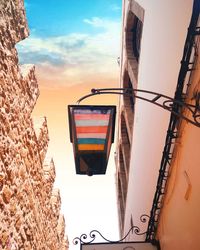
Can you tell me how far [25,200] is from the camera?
3.75 meters

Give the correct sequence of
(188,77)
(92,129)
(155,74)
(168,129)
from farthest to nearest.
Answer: (155,74)
(168,129)
(92,129)
(188,77)

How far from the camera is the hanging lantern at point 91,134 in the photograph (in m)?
3.07

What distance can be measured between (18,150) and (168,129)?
190 centimetres

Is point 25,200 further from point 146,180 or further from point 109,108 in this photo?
point 146,180

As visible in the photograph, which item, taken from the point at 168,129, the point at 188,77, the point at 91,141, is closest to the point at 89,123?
the point at 91,141

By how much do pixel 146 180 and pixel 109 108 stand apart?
139 inches

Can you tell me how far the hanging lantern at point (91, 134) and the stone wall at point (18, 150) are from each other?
28.9 inches

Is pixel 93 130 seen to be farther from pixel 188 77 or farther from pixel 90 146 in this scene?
pixel 188 77

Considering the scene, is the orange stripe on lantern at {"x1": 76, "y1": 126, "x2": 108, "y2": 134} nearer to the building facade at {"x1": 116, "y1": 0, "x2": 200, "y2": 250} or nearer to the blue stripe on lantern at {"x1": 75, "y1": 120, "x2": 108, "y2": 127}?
the blue stripe on lantern at {"x1": 75, "y1": 120, "x2": 108, "y2": 127}

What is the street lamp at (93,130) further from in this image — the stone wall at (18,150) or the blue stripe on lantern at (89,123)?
the stone wall at (18,150)

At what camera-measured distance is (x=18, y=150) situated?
353cm

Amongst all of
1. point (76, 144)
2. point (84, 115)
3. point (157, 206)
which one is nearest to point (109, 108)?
point (84, 115)

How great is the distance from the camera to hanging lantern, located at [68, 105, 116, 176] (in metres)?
3.07

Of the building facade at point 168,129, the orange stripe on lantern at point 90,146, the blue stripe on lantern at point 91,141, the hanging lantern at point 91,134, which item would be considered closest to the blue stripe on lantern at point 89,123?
the hanging lantern at point 91,134
